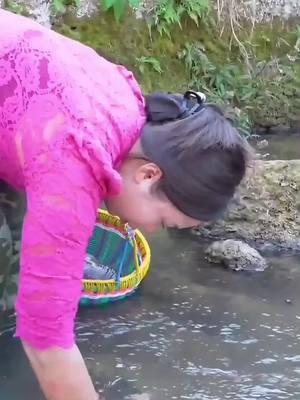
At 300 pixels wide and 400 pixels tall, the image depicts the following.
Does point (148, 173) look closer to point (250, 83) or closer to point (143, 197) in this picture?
point (143, 197)

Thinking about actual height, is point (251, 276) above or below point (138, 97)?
below

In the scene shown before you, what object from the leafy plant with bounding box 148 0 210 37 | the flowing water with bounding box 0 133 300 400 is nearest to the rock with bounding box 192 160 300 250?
the flowing water with bounding box 0 133 300 400

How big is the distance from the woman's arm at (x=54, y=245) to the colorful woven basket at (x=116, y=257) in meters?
1.32

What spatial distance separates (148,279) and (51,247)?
174cm

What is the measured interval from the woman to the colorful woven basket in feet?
4.02

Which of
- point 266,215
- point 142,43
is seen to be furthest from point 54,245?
point 142,43

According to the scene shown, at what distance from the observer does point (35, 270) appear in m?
1.62

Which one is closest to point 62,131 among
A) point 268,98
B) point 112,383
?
point 112,383

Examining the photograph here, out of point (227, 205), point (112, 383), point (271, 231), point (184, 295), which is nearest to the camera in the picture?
point (227, 205)

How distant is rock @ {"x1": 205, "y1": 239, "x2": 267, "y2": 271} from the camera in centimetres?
346

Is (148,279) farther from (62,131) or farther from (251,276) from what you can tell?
(62,131)

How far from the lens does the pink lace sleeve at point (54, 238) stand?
5.26 ft

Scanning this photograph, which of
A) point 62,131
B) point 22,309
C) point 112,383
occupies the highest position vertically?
point 62,131

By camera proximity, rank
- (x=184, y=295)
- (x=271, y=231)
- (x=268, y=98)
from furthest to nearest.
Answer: (x=268, y=98), (x=271, y=231), (x=184, y=295)
